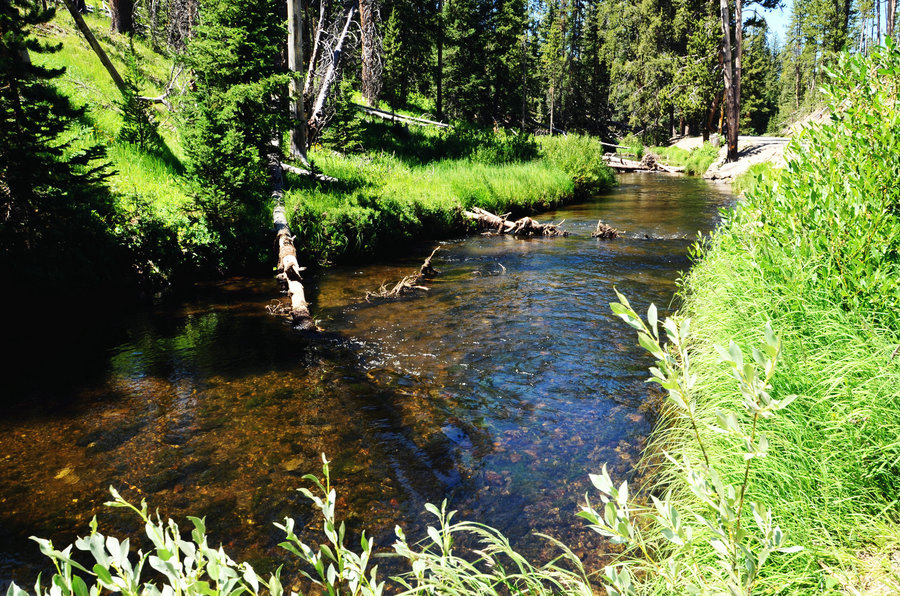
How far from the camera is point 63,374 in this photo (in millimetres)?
6137

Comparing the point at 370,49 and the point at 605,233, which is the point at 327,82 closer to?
the point at 370,49

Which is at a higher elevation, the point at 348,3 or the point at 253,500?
the point at 348,3

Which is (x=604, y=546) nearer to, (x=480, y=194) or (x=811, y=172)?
(x=811, y=172)

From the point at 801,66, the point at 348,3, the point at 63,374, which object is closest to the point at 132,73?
the point at 348,3

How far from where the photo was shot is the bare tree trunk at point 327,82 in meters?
15.7

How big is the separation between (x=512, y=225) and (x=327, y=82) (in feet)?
24.2

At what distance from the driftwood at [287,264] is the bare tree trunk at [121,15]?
15804mm

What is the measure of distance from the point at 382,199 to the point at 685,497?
35.9 ft

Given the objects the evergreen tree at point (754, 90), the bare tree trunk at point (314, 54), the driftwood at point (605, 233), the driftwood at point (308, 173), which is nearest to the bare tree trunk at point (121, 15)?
the bare tree trunk at point (314, 54)

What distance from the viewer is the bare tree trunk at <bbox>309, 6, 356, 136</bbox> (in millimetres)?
15727

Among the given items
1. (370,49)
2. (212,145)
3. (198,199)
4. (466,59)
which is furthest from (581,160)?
(466,59)

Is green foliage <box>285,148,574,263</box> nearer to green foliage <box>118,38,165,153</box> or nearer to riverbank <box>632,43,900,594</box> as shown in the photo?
green foliage <box>118,38,165,153</box>

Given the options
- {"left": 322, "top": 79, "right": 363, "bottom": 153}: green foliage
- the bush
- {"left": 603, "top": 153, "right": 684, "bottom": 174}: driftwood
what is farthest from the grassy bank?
{"left": 603, "top": 153, "right": 684, "bottom": 174}: driftwood

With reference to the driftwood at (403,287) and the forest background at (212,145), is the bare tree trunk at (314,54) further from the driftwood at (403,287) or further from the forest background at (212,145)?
the driftwood at (403,287)
